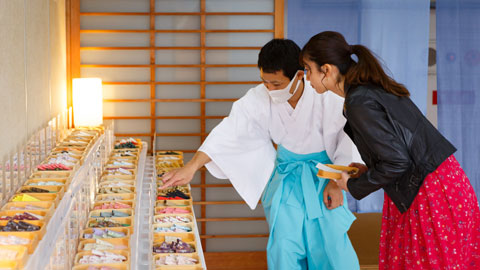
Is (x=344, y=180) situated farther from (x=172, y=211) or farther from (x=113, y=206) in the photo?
(x=113, y=206)

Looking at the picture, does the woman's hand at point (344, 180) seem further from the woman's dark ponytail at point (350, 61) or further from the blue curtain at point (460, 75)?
the blue curtain at point (460, 75)

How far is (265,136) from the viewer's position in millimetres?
3303

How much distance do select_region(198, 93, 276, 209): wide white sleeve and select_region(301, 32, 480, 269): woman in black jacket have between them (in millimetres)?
1039

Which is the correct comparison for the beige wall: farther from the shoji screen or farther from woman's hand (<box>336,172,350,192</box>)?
woman's hand (<box>336,172,350,192</box>)

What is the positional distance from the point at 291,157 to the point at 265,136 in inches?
10.5

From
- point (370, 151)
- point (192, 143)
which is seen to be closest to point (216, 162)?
point (370, 151)

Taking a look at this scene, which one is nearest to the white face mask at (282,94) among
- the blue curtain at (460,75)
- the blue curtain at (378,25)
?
the blue curtain at (378,25)

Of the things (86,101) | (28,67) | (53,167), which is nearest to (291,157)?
(53,167)

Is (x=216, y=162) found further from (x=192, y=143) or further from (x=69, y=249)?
(x=192, y=143)

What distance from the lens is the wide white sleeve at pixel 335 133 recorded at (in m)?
2.96

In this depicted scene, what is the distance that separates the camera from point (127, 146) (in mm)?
4371

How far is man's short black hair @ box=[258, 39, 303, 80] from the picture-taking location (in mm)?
2850

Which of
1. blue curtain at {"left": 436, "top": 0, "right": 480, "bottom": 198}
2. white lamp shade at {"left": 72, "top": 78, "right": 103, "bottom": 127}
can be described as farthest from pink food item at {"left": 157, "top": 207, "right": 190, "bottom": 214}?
blue curtain at {"left": 436, "top": 0, "right": 480, "bottom": 198}

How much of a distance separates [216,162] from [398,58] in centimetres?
216
